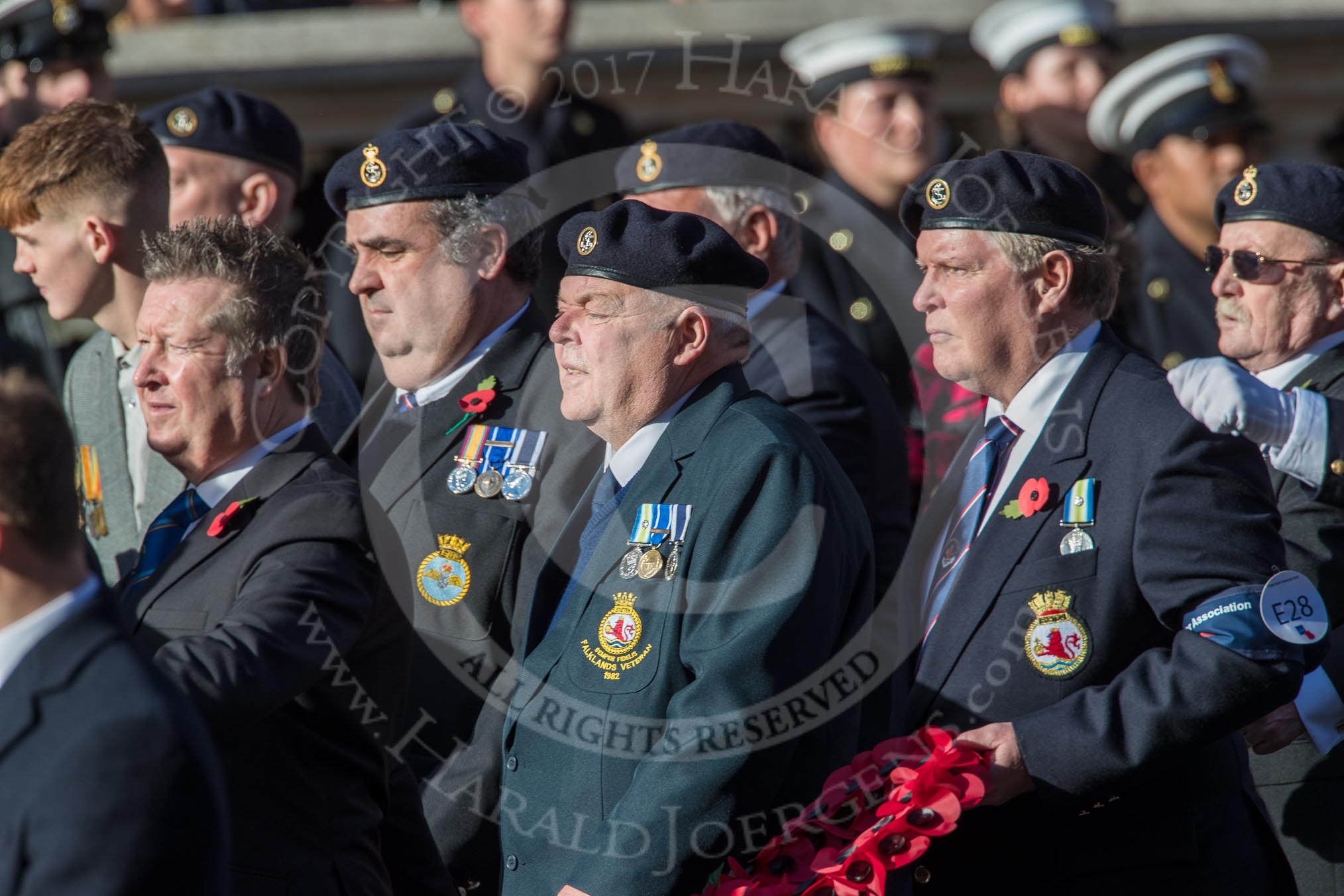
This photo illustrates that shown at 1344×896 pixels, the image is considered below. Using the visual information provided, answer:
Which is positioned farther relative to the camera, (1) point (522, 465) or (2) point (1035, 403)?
(1) point (522, 465)

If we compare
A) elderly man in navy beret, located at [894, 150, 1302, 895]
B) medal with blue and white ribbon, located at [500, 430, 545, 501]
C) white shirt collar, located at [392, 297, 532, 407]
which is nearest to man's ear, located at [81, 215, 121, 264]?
white shirt collar, located at [392, 297, 532, 407]

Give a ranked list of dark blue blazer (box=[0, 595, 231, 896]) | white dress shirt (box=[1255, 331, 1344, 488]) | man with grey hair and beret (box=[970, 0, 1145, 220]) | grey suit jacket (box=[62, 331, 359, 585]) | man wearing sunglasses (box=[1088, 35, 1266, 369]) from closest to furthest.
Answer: dark blue blazer (box=[0, 595, 231, 896]) → white dress shirt (box=[1255, 331, 1344, 488]) → grey suit jacket (box=[62, 331, 359, 585]) → man wearing sunglasses (box=[1088, 35, 1266, 369]) → man with grey hair and beret (box=[970, 0, 1145, 220])

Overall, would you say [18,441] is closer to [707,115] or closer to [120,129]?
[120,129]

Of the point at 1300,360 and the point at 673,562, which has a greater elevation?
the point at 1300,360

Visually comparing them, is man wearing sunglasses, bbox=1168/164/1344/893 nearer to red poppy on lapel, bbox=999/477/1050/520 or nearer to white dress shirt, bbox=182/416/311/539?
red poppy on lapel, bbox=999/477/1050/520

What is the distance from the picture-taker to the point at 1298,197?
4211 mm

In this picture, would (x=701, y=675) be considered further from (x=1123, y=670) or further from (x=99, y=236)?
(x=99, y=236)

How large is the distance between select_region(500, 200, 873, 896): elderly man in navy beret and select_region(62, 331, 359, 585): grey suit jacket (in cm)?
119

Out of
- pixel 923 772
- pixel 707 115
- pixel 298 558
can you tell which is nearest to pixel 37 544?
pixel 298 558

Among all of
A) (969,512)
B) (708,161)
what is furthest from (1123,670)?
(708,161)

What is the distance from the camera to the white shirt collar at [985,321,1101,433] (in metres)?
3.60

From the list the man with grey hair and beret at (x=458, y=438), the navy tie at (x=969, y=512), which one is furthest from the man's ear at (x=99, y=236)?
the navy tie at (x=969, y=512)

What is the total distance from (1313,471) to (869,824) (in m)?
1.34

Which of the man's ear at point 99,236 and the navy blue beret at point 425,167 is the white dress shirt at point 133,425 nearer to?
the man's ear at point 99,236
